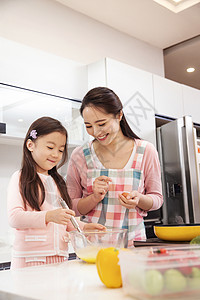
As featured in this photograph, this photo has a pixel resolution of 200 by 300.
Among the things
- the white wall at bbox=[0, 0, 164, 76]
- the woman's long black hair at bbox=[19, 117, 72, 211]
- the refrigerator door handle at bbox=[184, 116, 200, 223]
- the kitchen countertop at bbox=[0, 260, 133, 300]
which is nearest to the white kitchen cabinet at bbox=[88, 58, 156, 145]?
the refrigerator door handle at bbox=[184, 116, 200, 223]

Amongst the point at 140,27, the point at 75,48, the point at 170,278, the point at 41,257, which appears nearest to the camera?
the point at 170,278

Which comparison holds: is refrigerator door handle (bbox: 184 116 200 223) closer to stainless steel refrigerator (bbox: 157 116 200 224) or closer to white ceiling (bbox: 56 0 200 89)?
stainless steel refrigerator (bbox: 157 116 200 224)

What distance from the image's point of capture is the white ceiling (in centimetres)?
257

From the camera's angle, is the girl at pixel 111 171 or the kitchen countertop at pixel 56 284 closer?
the kitchen countertop at pixel 56 284

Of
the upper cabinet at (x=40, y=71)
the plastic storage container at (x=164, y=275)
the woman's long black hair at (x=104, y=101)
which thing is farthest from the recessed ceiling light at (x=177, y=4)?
the plastic storage container at (x=164, y=275)

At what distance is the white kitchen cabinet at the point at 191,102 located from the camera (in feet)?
9.22

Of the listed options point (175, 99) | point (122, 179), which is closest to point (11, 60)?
point (122, 179)

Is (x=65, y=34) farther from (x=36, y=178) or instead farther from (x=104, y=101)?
(x=36, y=178)

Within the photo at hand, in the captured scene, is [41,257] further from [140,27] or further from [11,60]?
[140,27]

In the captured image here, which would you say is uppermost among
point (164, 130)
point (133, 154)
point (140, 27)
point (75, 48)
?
point (140, 27)

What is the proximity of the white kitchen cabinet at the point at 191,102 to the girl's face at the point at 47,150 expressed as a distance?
1.56m

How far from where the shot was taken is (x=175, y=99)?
8.91ft

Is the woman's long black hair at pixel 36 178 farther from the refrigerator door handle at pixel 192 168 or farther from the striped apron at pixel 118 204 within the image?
the refrigerator door handle at pixel 192 168

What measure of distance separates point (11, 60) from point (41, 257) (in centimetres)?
113
